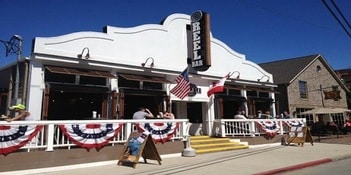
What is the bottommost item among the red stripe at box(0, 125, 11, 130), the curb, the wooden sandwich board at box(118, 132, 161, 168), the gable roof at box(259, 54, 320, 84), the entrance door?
the curb

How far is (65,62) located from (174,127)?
Result: 4.81m

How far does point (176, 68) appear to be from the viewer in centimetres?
1575

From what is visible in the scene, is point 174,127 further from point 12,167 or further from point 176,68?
point 12,167

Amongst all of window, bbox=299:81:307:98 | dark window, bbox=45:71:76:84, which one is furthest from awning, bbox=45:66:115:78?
window, bbox=299:81:307:98

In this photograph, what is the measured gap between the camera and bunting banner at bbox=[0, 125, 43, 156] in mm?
8406

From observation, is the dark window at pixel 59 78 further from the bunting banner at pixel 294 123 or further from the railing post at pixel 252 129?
the bunting banner at pixel 294 123

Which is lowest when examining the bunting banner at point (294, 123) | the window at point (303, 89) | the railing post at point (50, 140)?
the railing post at point (50, 140)

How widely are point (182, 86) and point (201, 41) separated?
3113 mm

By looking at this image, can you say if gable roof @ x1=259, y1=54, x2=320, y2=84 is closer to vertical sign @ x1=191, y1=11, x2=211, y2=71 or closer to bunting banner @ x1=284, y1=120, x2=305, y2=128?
bunting banner @ x1=284, y1=120, x2=305, y2=128

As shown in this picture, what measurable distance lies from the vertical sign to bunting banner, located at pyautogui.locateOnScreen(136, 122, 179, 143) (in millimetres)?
4593

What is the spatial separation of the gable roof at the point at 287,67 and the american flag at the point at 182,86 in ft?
48.5

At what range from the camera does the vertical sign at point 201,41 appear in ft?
53.7

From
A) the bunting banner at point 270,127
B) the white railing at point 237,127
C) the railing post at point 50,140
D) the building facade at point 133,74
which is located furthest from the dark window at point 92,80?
the bunting banner at point 270,127

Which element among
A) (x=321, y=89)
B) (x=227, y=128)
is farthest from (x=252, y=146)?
(x=321, y=89)
